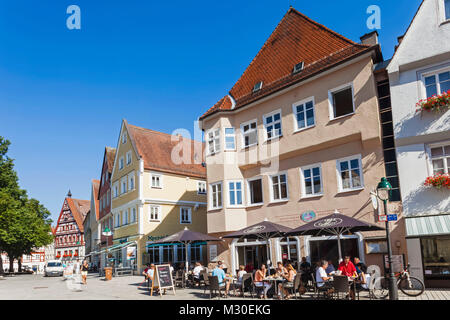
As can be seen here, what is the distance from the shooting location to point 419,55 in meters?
16.8

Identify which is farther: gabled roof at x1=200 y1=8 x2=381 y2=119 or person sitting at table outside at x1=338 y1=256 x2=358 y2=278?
gabled roof at x1=200 y1=8 x2=381 y2=119

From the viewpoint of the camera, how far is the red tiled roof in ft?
120

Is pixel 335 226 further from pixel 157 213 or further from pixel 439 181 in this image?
pixel 157 213

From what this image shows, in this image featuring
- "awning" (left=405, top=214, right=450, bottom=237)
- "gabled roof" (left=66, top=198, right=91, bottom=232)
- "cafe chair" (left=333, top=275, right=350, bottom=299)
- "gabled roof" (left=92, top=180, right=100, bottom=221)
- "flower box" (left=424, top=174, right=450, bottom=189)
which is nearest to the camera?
"cafe chair" (left=333, top=275, right=350, bottom=299)

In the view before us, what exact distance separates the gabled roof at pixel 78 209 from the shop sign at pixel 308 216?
207 feet

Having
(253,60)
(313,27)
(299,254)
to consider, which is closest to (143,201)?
(253,60)

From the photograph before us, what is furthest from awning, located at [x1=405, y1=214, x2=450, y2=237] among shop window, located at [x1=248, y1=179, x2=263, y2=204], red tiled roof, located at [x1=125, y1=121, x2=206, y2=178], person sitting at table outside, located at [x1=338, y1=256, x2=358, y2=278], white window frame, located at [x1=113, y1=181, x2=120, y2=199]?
white window frame, located at [x1=113, y1=181, x2=120, y2=199]

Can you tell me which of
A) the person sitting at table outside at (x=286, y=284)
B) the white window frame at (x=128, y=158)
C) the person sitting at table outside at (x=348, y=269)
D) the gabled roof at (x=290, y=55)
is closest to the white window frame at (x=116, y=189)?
the white window frame at (x=128, y=158)

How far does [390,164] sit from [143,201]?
22.1 metres

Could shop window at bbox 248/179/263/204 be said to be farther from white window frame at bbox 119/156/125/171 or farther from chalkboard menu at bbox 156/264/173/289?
white window frame at bbox 119/156/125/171

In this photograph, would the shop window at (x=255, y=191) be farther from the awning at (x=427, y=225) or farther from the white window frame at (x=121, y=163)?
the white window frame at (x=121, y=163)

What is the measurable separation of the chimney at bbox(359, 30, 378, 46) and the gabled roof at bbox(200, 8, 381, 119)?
→ 60 cm

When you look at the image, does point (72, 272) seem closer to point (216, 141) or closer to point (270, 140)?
point (216, 141)
